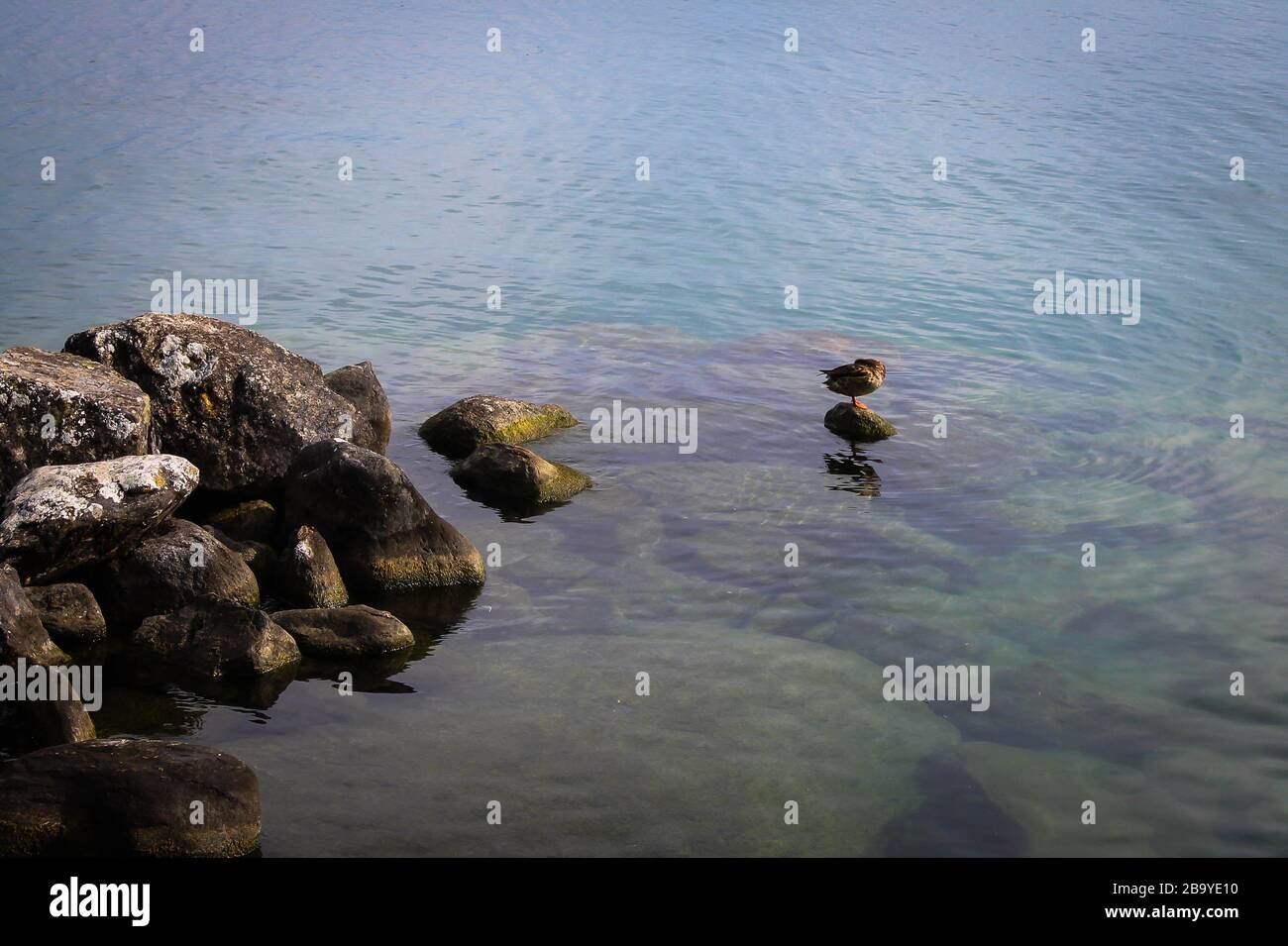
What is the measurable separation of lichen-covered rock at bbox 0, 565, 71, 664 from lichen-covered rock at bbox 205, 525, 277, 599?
222cm

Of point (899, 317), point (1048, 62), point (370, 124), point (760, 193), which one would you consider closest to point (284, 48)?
point (370, 124)

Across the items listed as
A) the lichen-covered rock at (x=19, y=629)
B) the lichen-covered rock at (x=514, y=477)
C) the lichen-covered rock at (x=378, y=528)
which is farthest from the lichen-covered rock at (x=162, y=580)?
the lichen-covered rock at (x=514, y=477)

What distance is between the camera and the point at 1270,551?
14.2m

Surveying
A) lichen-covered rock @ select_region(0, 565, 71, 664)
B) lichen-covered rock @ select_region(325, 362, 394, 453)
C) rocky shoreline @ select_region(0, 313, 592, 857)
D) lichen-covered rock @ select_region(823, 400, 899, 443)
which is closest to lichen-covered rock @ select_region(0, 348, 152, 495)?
rocky shoreline @ select_region(0, 313, 592, 857)

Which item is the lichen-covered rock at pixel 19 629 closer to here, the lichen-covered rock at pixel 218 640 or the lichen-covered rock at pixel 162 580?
the lichen-covered rock at pixel 218 640

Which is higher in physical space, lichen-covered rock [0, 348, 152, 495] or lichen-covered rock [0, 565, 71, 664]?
lichen-covered rock [0, 348, 152, 495]

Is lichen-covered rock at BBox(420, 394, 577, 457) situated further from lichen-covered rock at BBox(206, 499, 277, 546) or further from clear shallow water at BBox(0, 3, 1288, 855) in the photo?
lichen-covered rock at BBox(206, 499, 277, 546)

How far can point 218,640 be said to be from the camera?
10.7 m

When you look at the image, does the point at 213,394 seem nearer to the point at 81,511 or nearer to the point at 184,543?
the point at 184,543

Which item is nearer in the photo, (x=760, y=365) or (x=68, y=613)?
(x=68, y=613)

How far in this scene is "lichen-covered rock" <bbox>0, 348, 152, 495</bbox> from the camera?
11969mm

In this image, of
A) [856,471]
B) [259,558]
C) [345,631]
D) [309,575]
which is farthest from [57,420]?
[856,471]

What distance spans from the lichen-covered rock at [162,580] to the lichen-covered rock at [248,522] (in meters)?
1.28

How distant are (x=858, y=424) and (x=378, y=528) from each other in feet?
26.4
